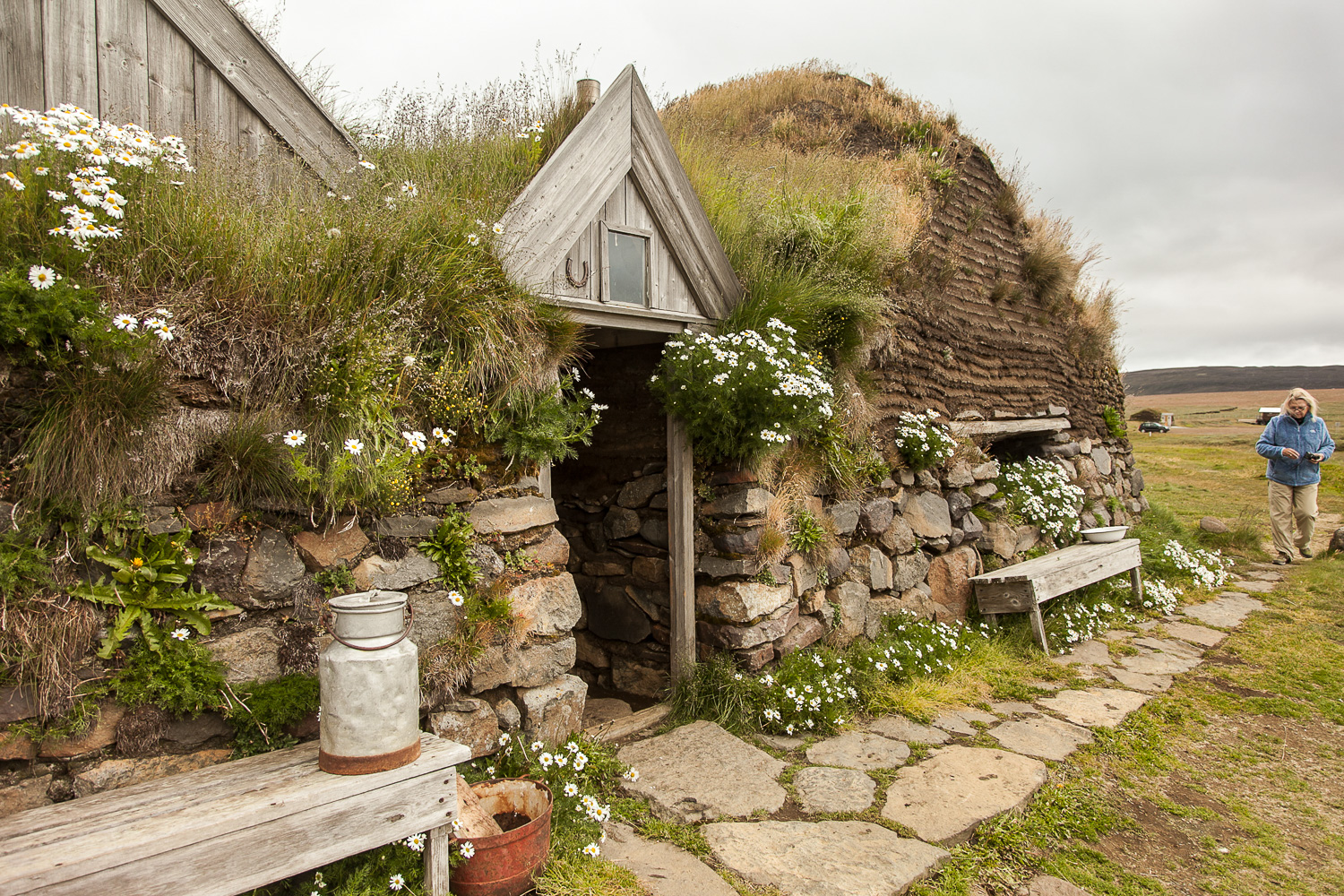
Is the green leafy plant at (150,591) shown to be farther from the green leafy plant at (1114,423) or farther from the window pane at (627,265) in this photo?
the green leafy plant at (1114,423)

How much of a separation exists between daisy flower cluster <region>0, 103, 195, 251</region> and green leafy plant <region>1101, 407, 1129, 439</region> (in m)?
10.7

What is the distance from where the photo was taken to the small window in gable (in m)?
4.58

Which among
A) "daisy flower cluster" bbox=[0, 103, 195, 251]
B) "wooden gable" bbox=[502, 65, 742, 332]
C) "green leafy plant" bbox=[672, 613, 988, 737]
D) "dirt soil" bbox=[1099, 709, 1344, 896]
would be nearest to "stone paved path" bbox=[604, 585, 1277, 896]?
"green leafy plant" bbox=[672, 613, 988, 737]

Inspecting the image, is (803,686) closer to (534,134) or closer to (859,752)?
(859,752)

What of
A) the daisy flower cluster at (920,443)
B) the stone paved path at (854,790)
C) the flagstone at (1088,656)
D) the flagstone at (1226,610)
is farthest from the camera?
the flagstone at (1226,610)

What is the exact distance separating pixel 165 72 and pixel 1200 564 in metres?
11.3

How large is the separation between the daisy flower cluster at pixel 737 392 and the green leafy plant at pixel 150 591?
282 centimetres

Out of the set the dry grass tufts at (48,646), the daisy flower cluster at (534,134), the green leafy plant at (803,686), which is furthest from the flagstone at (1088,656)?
the dry grass tufts at (48,646)

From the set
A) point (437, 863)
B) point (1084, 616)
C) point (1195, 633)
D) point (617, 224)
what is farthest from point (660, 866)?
point (1195, 633)

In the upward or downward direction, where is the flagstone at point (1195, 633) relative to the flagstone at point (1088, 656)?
downward

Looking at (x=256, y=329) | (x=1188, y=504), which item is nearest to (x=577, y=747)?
(x=256, y=329)

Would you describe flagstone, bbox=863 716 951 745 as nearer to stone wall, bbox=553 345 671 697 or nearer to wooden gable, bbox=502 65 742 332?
stone wall, bbox=553 345 671 697

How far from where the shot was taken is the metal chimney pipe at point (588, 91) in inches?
204

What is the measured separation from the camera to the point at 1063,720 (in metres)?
5.03
